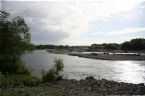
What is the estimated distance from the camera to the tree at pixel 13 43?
29775 millimetres

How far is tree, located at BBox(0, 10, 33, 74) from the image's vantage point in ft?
97.7

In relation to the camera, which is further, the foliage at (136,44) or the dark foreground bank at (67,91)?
the foliage at (136,44)

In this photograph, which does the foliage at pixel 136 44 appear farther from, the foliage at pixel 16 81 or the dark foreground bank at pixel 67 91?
the dark foreground bank at pixel 67 91

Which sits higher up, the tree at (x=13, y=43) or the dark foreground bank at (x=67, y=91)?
the tree at (x=13, y=43)

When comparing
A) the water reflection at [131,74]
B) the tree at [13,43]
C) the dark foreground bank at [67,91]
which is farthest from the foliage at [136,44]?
the dark foreground bank at [67,91]

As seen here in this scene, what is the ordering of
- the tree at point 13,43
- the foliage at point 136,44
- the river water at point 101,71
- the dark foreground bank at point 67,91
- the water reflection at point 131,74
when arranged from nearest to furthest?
the dark foreground bank at point 67,91 → the tree at point 13,43 → the water reflection at point 131,74 → the river water at point 101,71 → the foliage at point 136,44

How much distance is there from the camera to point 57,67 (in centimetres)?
3155

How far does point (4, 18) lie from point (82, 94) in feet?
45.3

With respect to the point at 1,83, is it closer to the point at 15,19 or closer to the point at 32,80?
the point at 32,80

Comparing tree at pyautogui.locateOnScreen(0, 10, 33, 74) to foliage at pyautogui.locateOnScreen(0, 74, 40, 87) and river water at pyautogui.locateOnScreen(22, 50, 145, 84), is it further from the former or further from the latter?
river water at pyautogui.locateOnScreen(22, 50, 145, 84)

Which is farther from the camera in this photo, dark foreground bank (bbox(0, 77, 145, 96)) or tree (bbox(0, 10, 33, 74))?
tree (bbox(0, 10, 33, 74))

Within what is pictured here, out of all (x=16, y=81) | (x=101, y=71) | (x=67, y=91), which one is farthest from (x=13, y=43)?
(x=101, y=71)

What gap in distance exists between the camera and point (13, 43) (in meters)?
30.3

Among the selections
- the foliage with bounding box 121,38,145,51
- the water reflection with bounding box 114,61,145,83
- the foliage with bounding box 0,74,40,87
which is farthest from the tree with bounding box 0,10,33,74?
the foliage with bounding box 121,38,145,51
